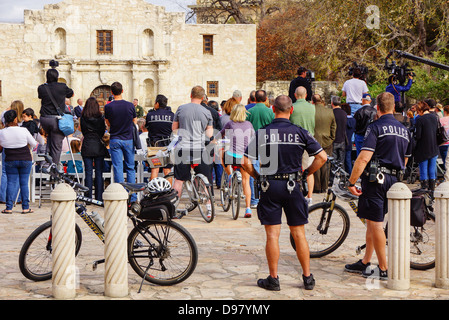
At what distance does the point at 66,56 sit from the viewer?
125 ft

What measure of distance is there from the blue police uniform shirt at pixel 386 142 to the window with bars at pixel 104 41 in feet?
111

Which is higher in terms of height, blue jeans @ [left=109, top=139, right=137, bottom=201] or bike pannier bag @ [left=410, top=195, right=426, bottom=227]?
blue jeans @ [left=109, top=139, right=137, bottom=201]

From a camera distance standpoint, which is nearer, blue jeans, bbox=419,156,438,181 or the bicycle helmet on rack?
the bicycle helmet on rack

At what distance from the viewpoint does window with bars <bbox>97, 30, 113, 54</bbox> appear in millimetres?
38875

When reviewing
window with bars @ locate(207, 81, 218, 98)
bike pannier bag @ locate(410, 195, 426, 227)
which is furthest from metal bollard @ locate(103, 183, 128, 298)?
window with bars @ locate(207, 81, 218, 98)

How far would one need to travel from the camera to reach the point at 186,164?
10.2 meters

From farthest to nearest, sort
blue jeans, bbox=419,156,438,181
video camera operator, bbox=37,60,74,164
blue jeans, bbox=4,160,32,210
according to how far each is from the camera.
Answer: blue jeans, bbox=419,156,438,181, video camera operator, bbox=37,60,74,164, blue jeans, bbox=4,160,32,210

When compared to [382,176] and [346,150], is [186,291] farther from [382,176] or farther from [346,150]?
[346,150]

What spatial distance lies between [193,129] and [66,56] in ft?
98.5

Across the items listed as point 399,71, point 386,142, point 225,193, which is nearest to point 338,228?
point 386,142

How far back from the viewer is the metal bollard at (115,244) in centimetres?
598

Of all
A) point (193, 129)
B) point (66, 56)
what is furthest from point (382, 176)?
point (66, 56)

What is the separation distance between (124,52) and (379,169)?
1338 inches

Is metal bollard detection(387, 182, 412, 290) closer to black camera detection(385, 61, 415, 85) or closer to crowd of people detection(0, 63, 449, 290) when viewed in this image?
crowd of people detection(0, 63, 449, 290)
